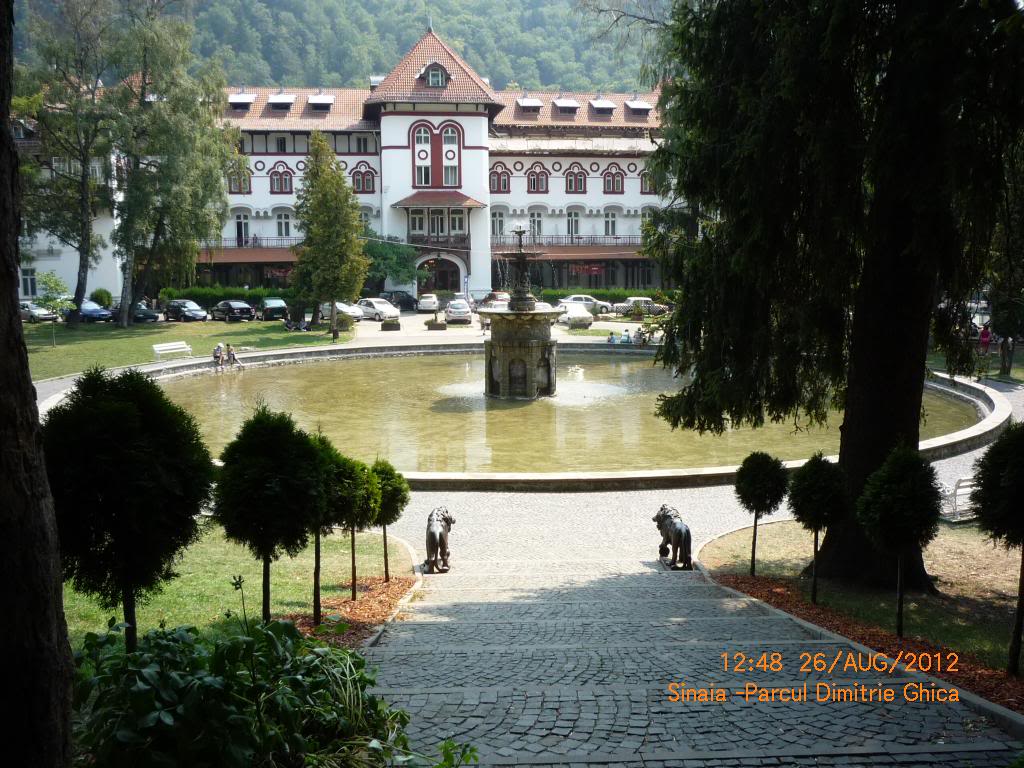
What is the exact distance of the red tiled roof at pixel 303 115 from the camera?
181 ft

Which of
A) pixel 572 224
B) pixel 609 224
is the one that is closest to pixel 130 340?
pixel 572 224

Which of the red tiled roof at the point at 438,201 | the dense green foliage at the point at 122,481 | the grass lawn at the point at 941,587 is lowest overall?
the grass lawn at the point at 941,587

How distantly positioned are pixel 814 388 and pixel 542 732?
290 inches

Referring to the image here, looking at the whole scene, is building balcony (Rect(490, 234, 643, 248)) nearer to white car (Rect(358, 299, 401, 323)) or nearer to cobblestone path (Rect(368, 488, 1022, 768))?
white car (Rect(358, 299, 401, 323))

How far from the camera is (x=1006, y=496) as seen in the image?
6.45m

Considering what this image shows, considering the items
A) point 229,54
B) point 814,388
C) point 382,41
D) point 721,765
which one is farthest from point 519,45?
point 721,765

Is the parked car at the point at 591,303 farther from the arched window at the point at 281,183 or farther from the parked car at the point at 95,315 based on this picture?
the parked car at the point at 95,315

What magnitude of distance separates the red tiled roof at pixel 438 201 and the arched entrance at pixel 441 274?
3.02 metres

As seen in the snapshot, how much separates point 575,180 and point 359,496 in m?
52.5

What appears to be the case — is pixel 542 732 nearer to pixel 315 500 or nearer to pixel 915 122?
pixel 315 500

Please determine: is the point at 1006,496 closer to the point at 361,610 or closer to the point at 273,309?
the point at 361,610

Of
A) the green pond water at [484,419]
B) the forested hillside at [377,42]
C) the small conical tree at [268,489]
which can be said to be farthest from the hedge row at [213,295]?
the forested hillside at [377,42]

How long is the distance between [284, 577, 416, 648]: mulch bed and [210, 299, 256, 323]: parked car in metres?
37.1

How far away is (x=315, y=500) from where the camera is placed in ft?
22.2
